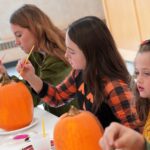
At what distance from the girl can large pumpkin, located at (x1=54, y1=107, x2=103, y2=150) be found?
1.95 ft

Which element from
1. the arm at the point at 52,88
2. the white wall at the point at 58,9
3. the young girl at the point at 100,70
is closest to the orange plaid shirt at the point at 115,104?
the young girl at the point at 100,70

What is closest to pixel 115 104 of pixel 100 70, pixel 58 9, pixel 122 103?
pixel 122 103

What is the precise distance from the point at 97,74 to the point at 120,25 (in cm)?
287

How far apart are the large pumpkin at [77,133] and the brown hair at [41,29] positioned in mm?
659

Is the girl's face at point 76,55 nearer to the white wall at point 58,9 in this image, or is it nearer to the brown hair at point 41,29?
the brown hair at point 41,29

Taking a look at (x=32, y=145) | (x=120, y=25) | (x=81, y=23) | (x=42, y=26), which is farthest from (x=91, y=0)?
(x=32, y=145)

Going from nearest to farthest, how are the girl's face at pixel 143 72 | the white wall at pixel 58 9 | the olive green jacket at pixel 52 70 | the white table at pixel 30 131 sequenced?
the girl's face at pixel 143 72 → the white table at pixel 30 131 → the olive green jacket at pixel 52 70 → the white wall at pixel 58 9

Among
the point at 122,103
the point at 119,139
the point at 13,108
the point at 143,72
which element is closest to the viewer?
the point at 119,139

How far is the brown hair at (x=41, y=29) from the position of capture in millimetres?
1556

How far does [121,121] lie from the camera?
108 centimetres

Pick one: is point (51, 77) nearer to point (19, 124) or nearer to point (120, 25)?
point (19, 124)

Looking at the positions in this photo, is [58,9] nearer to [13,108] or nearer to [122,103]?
[13,108]

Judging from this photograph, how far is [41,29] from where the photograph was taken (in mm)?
1581

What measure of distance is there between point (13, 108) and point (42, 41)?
471 mm
